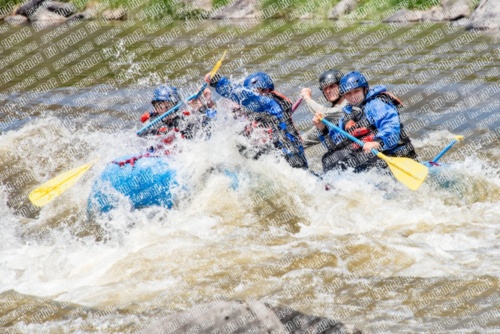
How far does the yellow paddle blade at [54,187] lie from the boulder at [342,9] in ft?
37.3

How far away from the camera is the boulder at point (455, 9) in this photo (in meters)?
15.5

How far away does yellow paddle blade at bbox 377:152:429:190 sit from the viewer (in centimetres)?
637

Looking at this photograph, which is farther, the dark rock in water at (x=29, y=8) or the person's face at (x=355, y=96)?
the dark rock in water at (x=29, y=8)

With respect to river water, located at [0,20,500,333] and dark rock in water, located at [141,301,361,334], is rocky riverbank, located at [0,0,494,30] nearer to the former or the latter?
river water, located at [0,20,500,333]

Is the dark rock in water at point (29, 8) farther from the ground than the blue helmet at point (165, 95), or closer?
farther from the ground

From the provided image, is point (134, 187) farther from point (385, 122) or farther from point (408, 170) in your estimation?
point (408, 170)

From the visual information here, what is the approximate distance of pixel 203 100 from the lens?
8.15 m

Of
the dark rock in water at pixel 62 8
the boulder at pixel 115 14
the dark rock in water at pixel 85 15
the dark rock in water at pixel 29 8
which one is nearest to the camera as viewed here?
the boulder at pixel 115 14

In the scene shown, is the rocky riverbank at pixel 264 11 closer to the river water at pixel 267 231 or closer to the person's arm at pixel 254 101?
the river water at pixel 267 231

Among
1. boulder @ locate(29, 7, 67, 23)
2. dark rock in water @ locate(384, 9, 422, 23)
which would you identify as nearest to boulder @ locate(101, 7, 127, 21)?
boulder @ locate(29, 7, 67, 23)

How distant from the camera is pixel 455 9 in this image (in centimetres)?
1567

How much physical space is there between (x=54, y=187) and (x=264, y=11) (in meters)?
13.1

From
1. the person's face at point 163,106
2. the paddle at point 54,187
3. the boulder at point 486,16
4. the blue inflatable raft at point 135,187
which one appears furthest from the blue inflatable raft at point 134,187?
the boulder at point 486,16

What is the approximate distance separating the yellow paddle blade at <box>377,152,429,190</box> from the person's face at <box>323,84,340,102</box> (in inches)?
34.7
